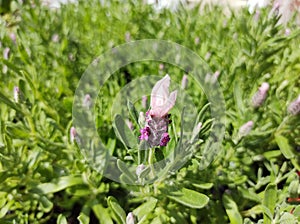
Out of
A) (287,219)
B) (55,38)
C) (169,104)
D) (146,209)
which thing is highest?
(55,38)

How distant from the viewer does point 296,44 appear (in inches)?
56.7

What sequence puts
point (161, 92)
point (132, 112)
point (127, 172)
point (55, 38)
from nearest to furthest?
point (161, 92) → point (132, 112) → point (127, 172) → point (55, 38)

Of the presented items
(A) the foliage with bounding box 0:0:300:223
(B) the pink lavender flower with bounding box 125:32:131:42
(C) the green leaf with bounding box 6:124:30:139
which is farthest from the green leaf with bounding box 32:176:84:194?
(B) the pink lavender flower with bounding box 125:32:131:42

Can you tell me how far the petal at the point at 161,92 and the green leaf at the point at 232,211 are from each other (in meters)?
0.46

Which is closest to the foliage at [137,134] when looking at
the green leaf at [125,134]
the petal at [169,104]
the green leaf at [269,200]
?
the green leaf at [269,200]

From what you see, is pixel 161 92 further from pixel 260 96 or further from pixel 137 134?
pixel 260 96

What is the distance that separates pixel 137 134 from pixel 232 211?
33 centimetres

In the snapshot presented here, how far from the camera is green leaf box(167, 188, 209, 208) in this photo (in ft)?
2.59

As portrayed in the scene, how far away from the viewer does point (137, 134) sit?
833 mm

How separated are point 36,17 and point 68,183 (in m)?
0.70

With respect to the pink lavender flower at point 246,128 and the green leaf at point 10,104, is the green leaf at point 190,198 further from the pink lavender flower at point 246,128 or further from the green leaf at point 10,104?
the green leaf at point 10,104

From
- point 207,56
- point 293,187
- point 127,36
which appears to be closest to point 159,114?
point 293,187

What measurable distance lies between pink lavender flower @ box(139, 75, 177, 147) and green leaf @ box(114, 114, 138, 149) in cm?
11

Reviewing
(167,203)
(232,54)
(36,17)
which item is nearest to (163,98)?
(167,203)
